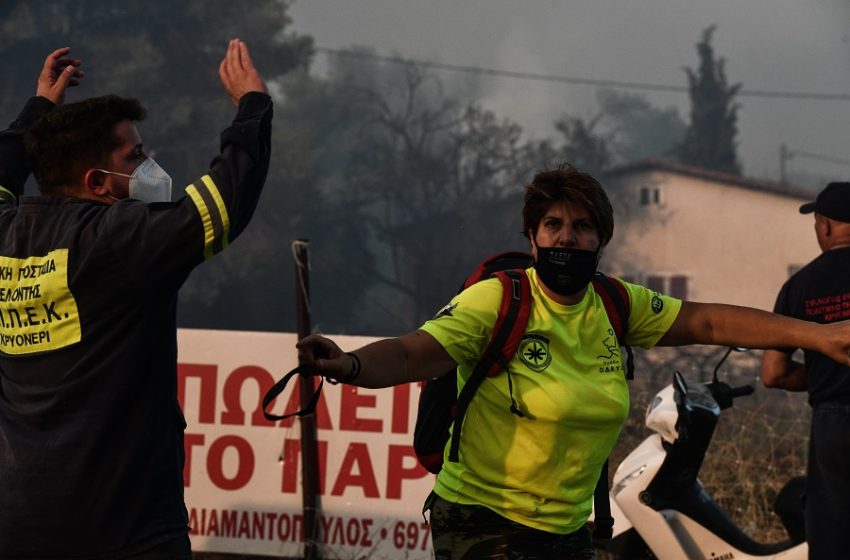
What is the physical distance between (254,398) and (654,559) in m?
2.50

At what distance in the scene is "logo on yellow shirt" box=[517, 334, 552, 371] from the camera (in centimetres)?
372

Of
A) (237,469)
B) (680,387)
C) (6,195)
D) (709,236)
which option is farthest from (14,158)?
(709,236)

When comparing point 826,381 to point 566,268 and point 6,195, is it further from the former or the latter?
point 6,195

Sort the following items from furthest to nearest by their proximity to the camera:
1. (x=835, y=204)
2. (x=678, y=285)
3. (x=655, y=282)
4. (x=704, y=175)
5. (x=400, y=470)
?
(x=704, y=175) < (x=678, y=285) < (x=655, y=282) < (x=400, y=470) < (x=835, y=204)

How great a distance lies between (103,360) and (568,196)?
1.49m

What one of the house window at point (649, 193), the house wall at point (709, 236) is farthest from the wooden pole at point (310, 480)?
the house window at point (649, 193)

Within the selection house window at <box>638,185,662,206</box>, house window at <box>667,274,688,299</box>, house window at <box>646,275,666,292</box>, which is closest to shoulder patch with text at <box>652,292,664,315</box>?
house window at <box>646,275,666,292</box>

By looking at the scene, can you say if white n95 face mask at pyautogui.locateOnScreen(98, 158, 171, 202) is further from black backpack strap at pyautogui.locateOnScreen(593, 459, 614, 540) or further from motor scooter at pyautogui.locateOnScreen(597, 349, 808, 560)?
motor scooter at pyautogui.locateOnScreen(597, 349, 808, 560)

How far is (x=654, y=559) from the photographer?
642 centimetres

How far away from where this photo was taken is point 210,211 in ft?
10.3

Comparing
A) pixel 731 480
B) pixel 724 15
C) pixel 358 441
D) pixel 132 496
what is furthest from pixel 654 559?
pixel 724 15

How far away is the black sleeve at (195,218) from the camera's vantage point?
10.4 ft

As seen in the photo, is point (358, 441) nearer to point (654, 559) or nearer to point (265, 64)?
point (654, 559)

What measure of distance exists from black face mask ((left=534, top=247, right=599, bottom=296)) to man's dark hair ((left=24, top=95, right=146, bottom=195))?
4.35ft
